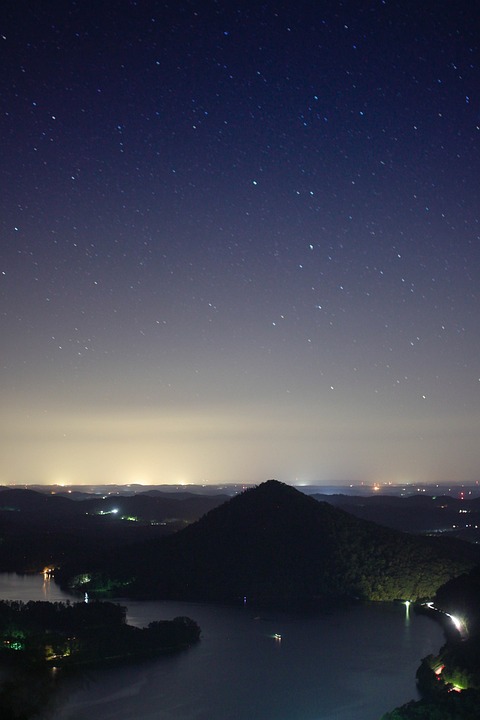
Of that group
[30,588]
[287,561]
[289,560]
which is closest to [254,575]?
[287,561]

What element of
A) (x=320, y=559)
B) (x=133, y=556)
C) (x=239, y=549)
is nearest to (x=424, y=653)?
(x=320, y=559)

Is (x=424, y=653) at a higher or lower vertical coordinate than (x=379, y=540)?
lower

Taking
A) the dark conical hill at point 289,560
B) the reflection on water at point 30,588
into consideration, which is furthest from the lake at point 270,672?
the reflection on water at point 30,588

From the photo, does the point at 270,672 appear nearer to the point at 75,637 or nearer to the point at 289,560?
the point at 75,637

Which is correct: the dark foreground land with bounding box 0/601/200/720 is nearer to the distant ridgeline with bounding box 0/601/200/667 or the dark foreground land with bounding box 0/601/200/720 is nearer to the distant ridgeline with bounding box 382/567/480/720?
the distant ridgeline with bounding box 0/601/200/667

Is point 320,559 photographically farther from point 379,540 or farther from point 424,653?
point 424,653

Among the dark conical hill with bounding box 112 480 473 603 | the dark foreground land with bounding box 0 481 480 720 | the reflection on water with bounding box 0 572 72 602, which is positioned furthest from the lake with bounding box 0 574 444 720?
the reflection on water with bounding box 0 572 72 602
